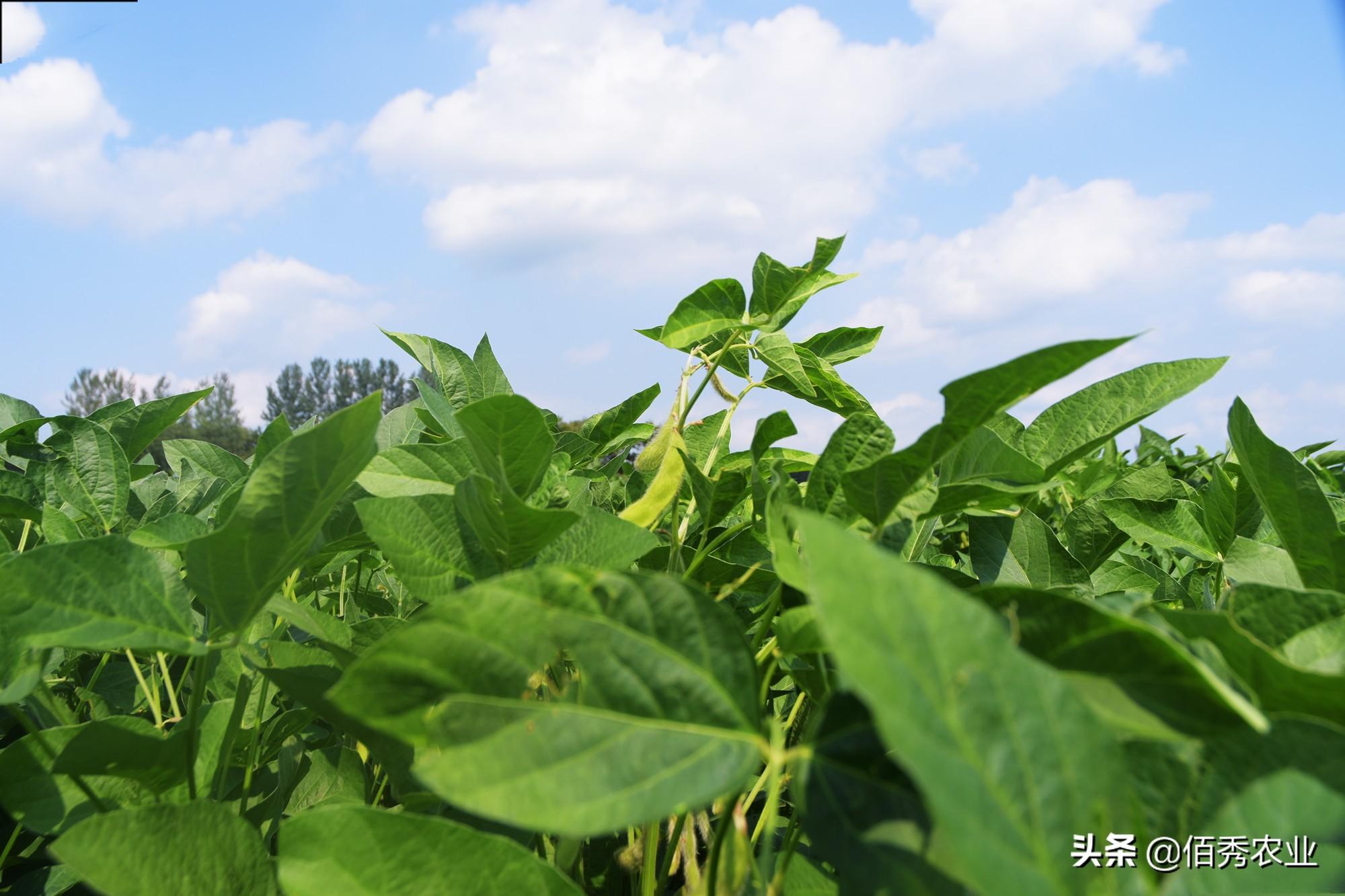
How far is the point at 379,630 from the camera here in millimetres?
467

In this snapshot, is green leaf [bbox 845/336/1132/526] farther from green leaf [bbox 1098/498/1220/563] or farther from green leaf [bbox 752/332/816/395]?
green leaf [bbox 1098/498/1220/563]

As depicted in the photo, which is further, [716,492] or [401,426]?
[401,426]

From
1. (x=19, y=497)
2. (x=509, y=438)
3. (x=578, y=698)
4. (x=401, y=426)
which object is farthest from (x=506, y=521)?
(x=19, y=497)

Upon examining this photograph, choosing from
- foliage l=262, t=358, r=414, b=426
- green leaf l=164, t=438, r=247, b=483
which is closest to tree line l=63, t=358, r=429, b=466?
foliage l=262, t=358, r=414, b=426

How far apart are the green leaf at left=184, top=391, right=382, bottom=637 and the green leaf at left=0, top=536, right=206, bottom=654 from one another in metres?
0.02

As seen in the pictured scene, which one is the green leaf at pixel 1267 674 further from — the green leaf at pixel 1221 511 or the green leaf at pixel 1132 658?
the green leaf at pixel 1221 511

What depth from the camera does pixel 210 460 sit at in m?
0.81

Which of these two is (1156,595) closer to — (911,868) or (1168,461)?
(911,868)

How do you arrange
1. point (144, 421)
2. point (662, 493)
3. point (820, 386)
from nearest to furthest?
point (662, 493)
point (820, 386)
point (144, 421)

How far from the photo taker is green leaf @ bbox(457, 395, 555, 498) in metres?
0.40

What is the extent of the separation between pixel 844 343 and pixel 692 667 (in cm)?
52

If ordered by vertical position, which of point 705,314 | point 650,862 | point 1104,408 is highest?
point 705,314

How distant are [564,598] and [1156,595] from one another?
0.58 m

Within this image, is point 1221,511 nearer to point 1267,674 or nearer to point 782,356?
point 782,356
